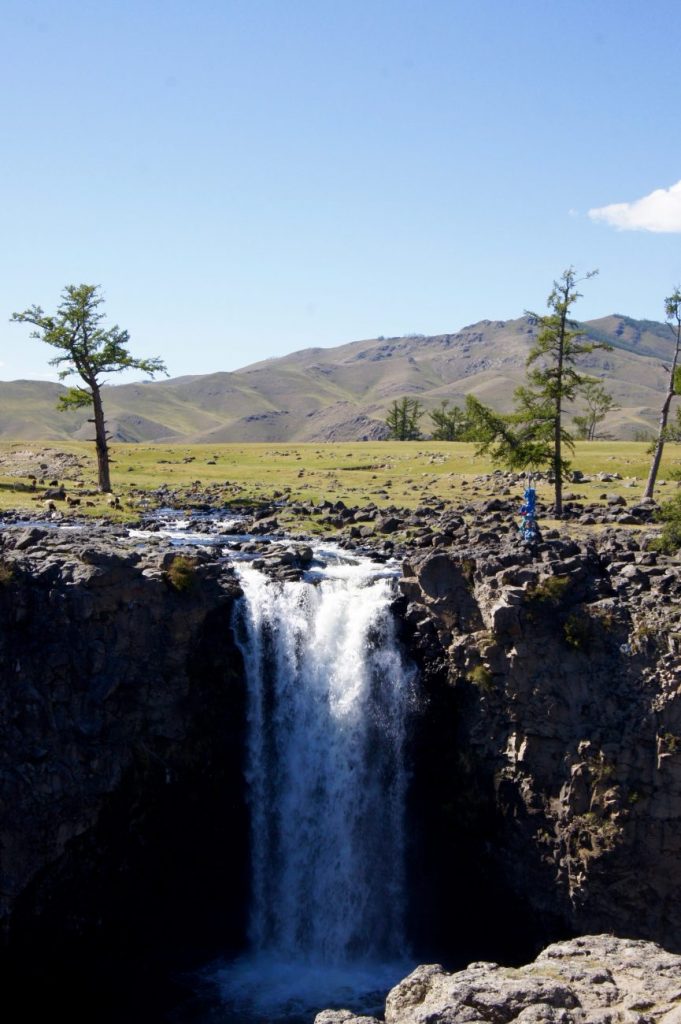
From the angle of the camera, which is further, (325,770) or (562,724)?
(325,770)

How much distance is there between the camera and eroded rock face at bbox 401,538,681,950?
3158 centimetres

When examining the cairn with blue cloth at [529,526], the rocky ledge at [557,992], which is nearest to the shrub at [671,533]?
the cairn with blue cloth at [529,526]

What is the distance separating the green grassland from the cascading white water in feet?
56.2

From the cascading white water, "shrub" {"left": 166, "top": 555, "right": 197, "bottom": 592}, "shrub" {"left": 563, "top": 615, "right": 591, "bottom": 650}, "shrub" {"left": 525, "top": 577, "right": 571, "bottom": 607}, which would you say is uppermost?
"shrub" {"left": 166, "top": 555, "right": 197, "bottom": 592}

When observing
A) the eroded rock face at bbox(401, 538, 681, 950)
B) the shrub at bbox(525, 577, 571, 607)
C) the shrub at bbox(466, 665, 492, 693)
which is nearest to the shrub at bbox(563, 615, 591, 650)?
the eroded rock face at bbox(401, 538, 681, 950)

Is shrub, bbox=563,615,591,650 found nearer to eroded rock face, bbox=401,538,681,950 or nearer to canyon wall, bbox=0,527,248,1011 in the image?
eroded rock face, bbox=401,538,681,950

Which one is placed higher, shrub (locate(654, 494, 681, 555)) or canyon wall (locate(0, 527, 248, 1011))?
shrub (locate(654, 494, 681, 555))

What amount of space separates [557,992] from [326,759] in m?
20.7

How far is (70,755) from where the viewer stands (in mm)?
31516

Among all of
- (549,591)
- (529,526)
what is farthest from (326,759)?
(529,526)

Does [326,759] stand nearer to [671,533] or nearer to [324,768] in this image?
[324,768]

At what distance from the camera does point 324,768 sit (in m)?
35.4

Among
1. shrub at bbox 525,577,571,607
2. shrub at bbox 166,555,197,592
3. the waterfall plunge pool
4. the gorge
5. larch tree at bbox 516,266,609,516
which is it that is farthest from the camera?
larch tree at bbox 516,266,609,516

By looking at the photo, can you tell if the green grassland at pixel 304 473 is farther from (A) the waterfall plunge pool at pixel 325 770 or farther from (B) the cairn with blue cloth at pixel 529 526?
(A) the waterfall plunge pool at pixel 325 770
